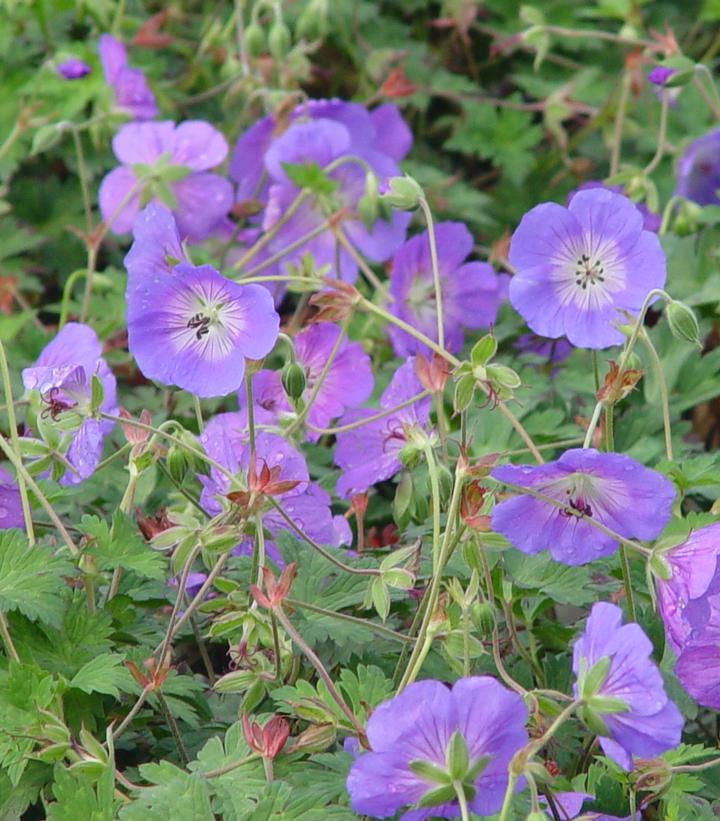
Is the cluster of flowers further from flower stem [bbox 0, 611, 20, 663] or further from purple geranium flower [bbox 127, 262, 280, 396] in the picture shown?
flower stem [bbox 0, 611, 20, 663]

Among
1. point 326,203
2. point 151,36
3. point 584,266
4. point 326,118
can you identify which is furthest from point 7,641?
point 151,36

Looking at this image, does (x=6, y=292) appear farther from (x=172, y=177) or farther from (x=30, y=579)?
(x=30, y=579)

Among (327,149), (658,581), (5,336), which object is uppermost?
(658,581)

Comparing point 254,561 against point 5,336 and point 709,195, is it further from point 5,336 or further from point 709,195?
point 709,195

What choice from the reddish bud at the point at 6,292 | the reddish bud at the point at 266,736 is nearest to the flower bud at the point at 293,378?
the reddish bud at the point at 266,736

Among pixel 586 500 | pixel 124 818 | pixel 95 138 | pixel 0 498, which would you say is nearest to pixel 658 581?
pixel 586 500
